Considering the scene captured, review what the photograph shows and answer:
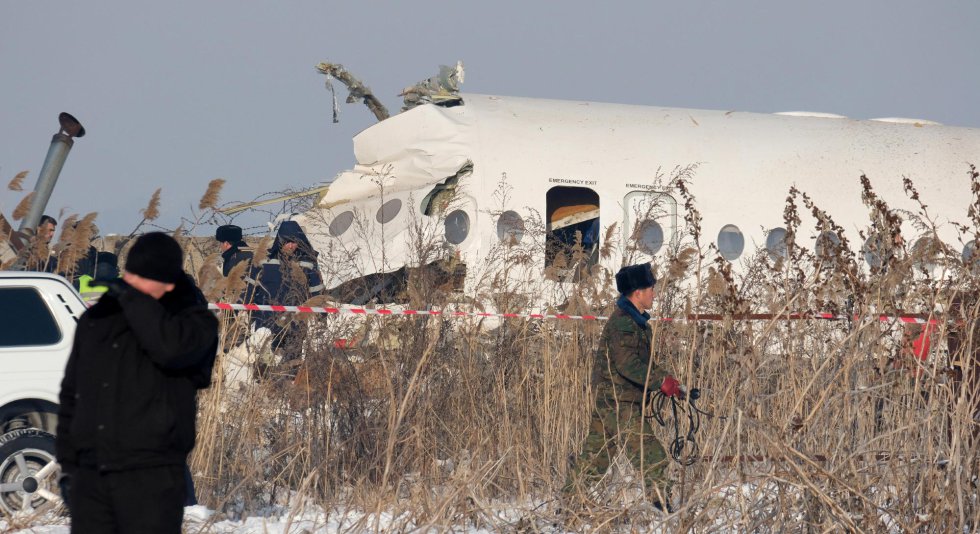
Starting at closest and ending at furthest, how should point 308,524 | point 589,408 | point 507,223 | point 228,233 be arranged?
1. point 308,524
2. point 589,408
3. point 228,233
4. point 507,223

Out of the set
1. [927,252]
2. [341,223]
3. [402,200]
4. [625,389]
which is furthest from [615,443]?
[341,223]

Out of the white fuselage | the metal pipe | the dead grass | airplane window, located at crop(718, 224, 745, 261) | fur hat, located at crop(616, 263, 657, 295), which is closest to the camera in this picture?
the dead grass

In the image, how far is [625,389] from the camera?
6648 millimetres

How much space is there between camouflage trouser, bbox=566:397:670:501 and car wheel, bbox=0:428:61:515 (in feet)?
8.84

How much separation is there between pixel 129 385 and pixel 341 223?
9.61 m

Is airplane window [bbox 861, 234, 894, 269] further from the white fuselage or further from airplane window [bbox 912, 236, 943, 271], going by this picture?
the white fuselage

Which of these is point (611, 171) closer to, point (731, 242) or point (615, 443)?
point (731, 242)

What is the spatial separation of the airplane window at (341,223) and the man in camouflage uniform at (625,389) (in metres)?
6.57

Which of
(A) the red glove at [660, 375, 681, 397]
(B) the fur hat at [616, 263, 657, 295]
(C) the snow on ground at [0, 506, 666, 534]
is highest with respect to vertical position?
(B) the fur hat at [616, 263, 657, 295]

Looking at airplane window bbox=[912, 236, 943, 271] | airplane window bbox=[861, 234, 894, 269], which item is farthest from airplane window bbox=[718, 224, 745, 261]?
airplane window bbox=[861, 234, 894, 269]

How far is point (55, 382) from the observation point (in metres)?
6.53

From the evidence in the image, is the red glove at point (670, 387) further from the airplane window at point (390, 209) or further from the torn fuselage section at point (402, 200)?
the airplane window at point (390, 209)

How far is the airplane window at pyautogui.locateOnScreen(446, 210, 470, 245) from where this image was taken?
12602mm

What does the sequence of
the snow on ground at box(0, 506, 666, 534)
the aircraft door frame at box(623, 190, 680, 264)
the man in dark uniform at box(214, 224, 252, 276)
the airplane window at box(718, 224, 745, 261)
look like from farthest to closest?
the airplane window at box(718, 224, 745, 261) → the aircraft door frame at box(623, 190, 680, 264) → the man in dark uniform at box(214, 224, 252, 276) → the snow on ground at box(0, 506, 666, 534)
